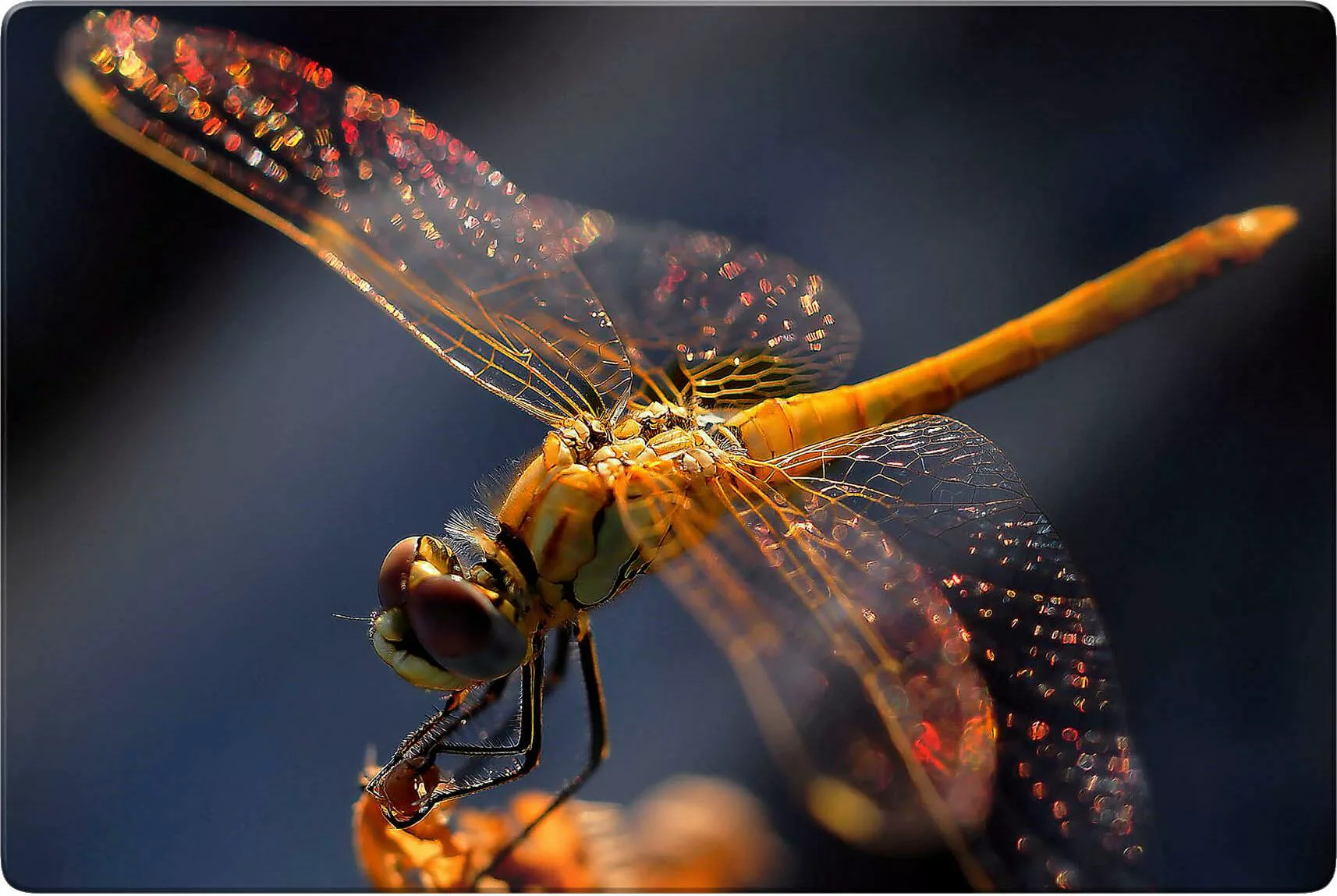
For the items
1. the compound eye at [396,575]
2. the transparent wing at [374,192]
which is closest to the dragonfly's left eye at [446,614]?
the compound eye at [396,575]

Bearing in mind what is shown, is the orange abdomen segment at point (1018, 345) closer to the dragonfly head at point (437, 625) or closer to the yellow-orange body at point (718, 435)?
the yellow-orange body at point (718, 435)

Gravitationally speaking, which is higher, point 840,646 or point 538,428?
point 538,428

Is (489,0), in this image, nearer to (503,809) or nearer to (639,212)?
(639,212)

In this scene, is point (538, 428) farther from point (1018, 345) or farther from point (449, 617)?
point (1018, 345)

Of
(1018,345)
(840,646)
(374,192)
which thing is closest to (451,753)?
(840,646)

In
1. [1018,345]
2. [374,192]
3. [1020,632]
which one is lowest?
[1020,632]

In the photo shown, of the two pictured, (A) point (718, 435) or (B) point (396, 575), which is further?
(A) point (718, 435)

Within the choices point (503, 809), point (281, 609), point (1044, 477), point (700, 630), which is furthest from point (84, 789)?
point (1044, 477)
